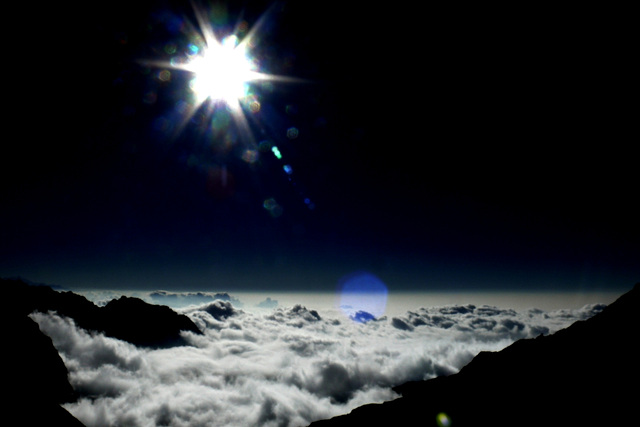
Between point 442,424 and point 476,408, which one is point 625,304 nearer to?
point 476,408

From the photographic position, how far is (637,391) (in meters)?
54.4

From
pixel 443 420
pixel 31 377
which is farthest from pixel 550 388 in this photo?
pixel 31 377

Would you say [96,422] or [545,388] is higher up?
[545,388]

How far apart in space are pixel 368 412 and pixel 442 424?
23.6 m

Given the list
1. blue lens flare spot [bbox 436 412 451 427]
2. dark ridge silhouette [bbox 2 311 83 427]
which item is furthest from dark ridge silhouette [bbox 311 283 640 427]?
dark ridge silhouette [bbox 2 311 83 427]

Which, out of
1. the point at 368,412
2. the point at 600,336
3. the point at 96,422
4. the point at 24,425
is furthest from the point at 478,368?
the point at 96,422

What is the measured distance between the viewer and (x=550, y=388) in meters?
67.8

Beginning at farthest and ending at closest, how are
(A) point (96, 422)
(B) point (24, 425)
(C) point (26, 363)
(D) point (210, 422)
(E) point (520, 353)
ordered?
1. (D) point (210, 422)
2. (A) point (96, 422)
3. (C) point (26, 363)
4. (E) point (520, 353)
5. (B) point (24, 425)

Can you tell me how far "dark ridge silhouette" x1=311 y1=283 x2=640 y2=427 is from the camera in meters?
57.0

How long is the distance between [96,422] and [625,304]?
261m

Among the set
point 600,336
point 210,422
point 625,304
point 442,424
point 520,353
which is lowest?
point 210,422

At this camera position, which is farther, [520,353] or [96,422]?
[96,422]

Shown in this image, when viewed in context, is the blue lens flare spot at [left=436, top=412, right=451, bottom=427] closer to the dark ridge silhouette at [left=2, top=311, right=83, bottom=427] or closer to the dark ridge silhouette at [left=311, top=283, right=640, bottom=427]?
the dark ridge silhouette at [left=311, top=283, right=640, bottom=427]

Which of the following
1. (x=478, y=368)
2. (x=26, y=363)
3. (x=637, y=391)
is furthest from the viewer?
(x=26, y=363)
